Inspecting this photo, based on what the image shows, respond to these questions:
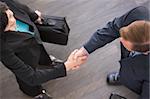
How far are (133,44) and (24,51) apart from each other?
0.74 metres

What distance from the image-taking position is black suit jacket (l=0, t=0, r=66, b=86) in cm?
192

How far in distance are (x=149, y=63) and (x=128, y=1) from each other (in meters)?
1.27

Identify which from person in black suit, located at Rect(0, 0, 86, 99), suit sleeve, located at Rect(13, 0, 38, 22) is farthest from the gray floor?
suit sleeve, located at Rect(13, 0, 38, 22)

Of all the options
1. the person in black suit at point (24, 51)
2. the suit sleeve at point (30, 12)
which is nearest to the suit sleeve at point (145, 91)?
the person in black suit at point (24, 51)

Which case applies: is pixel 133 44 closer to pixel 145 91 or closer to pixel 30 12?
pixel 145 91

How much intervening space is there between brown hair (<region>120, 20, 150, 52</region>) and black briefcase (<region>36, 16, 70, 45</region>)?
0.82 metres

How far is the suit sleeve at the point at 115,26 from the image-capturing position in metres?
1.88

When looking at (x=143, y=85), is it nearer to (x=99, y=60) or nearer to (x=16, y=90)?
(x=99, y=60)

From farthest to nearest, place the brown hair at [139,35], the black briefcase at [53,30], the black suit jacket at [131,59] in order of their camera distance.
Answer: the black briefcase at [53,30]
the black suit jacket at [131,59]
the brown hair at [139,35]

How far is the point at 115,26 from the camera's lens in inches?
79.4

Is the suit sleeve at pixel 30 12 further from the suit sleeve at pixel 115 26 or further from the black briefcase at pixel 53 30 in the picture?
the suit sleeve at pixel 115 26

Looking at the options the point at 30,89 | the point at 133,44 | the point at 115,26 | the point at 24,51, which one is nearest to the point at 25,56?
the point at 24,51

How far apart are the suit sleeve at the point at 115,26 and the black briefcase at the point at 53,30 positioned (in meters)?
0.34

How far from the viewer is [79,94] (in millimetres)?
2402
